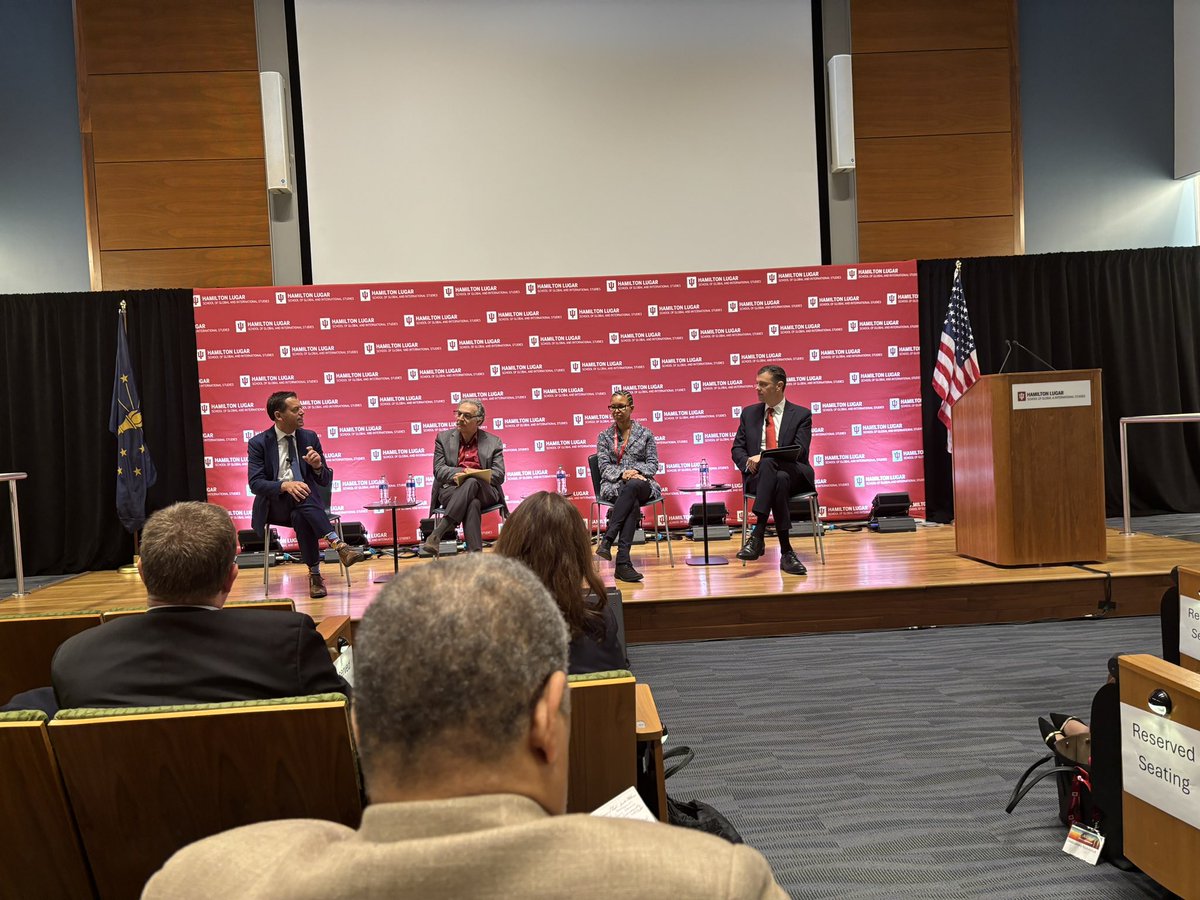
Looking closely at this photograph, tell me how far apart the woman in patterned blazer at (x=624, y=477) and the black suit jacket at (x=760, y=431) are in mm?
561

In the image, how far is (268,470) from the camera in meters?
5.71

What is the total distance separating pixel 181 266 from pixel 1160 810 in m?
7.59

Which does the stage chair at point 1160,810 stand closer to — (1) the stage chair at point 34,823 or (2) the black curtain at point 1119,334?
(1) the stage chair at point 34,823

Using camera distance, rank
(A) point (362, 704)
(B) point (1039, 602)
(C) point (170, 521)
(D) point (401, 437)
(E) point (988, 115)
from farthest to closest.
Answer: (E) point (988, 115) < (D) point (401, 437) < (B) point (1039, 602) < (C) point (170, 521) < (A) point (362, 704)

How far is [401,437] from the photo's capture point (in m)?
7.38

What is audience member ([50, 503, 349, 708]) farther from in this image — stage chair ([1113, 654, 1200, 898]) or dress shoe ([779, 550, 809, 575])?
dress shoe ([779, 550, 809, 575])

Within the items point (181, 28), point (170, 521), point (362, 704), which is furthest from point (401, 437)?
point (362, 704)

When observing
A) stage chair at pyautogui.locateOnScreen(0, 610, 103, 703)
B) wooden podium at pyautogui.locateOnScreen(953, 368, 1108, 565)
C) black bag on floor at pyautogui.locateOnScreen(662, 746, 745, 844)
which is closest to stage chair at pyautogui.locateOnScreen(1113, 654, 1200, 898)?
black bag on floor at pyautogui.locateOnScreen(662, 746, 745, 844)

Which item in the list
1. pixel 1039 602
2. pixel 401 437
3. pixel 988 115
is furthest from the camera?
pixel 988 115

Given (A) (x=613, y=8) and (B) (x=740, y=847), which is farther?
(A) (x=613, y=8)

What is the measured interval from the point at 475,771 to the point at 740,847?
0.20 metres

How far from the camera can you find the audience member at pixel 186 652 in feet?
5.23

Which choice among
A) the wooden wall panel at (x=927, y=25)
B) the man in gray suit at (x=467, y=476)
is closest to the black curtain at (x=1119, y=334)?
the wooden wall panel at (x=927, y=25)

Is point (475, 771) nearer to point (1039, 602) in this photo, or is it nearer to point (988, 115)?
point (1039, 602)
